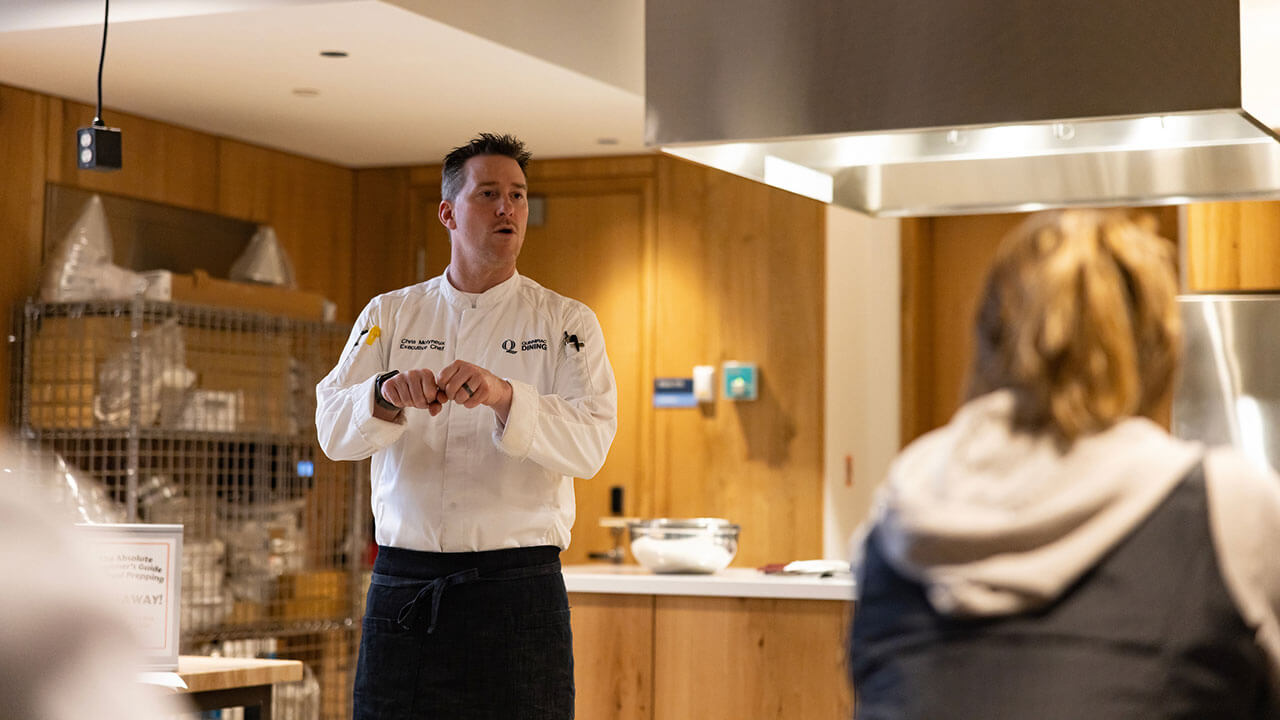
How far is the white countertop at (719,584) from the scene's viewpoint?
11.9ft

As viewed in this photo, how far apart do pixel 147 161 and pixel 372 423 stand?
3089 mm

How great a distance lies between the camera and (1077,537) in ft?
4.06

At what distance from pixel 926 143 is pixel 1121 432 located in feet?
4.69

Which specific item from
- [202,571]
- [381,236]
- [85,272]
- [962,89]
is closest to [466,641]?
[962,89]

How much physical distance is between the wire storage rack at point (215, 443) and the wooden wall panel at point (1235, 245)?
2.89 m

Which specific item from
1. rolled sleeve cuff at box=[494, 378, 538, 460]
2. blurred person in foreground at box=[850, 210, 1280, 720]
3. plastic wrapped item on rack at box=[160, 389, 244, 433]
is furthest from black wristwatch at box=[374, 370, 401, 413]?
plastic wrapped item on rack at box=[160, 389, 244, 433]

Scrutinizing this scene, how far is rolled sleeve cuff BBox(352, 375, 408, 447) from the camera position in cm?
268

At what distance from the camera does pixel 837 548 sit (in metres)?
5.61

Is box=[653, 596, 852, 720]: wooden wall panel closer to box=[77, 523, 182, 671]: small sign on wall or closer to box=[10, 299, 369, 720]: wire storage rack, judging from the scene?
box=[77, 523, 182, 671]: small sign on wall

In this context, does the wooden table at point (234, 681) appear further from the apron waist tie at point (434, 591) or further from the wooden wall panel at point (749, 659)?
the wooden wall panel at point (749, 659)

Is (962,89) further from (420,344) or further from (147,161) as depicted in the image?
(147,161)

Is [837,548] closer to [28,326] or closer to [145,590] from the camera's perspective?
[28,326]

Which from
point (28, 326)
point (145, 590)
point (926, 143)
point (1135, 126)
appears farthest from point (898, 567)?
point (28, 326)

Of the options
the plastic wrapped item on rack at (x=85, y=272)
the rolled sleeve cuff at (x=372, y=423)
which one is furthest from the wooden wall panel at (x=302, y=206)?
the rolled sleeve cuff at (x=372, y=423)
